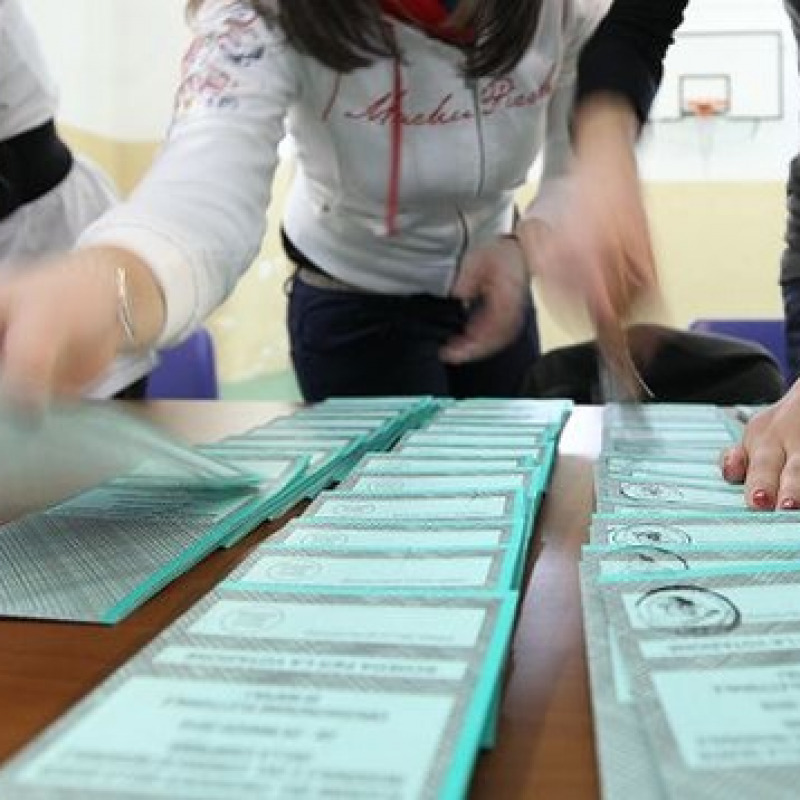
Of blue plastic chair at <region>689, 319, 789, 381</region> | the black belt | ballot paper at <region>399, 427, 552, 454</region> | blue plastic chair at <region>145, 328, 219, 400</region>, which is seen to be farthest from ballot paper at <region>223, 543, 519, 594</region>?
blue plastic chair at <region>689, 319, 789, 381</region>

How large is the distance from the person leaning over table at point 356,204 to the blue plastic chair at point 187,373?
1.80 feet

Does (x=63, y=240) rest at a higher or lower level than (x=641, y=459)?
higher

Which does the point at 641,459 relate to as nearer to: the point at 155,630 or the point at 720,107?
the point at 155,630

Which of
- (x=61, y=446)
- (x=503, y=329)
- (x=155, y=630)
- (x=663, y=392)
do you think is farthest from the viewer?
(x=663, y=392)

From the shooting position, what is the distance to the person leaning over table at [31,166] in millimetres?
1019

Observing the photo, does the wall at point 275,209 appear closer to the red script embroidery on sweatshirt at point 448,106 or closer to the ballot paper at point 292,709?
the red script embroidery on sweatshirt at point 448,106

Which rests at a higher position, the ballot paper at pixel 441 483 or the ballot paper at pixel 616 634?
the ballot paper at pixel 616 634

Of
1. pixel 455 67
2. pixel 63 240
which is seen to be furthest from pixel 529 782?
pixel 63 240

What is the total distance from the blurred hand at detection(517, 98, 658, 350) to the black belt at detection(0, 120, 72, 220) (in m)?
0.56

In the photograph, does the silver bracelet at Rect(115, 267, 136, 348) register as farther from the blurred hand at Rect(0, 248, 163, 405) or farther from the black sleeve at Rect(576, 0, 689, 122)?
the black sleeve at Rect(576, 0, 689, 122)

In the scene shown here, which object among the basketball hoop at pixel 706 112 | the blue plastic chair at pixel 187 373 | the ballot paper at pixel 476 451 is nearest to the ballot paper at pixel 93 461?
the ballot paper at pixel 476 451

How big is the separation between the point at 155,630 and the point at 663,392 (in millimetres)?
963

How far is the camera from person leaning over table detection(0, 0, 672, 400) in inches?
22.3

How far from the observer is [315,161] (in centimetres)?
99
